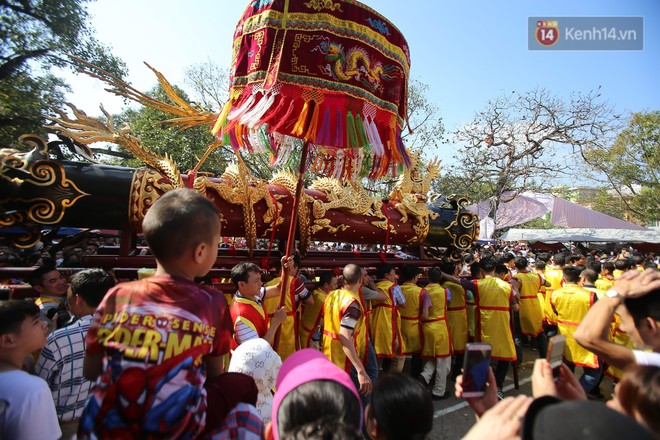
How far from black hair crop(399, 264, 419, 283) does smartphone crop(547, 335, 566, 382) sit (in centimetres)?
364

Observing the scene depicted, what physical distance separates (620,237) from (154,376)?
17119mm

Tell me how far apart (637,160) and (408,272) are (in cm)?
1960

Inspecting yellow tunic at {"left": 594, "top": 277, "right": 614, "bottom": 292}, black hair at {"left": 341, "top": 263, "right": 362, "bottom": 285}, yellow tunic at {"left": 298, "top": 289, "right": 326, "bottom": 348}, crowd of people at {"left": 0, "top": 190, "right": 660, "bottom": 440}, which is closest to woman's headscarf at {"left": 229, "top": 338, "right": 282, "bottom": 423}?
crowd of people at {"left": 0, "top": 190, "right": 660, "bottom": 440}

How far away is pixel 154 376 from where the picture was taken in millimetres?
1059

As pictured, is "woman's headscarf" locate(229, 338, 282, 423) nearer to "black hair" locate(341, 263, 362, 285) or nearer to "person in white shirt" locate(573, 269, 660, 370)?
"black hair" locate(341, 263, 362, 285)

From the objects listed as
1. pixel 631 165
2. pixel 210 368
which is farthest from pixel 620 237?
pixel 210 368

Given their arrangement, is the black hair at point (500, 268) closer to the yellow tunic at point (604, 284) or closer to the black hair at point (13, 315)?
the yellow tunic at point (604, 284)

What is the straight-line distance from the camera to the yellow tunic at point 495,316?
4674mm

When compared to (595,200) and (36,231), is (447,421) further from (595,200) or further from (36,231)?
(595,200)

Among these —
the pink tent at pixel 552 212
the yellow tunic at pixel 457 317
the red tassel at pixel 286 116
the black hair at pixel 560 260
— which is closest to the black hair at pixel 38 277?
the red tassel at pixel 286 116

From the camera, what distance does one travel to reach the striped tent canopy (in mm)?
2779

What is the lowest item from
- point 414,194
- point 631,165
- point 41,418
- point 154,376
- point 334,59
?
point 41,418

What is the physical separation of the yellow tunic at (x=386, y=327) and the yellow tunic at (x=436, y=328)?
420 millimetres

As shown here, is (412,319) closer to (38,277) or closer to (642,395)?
(642,395)
